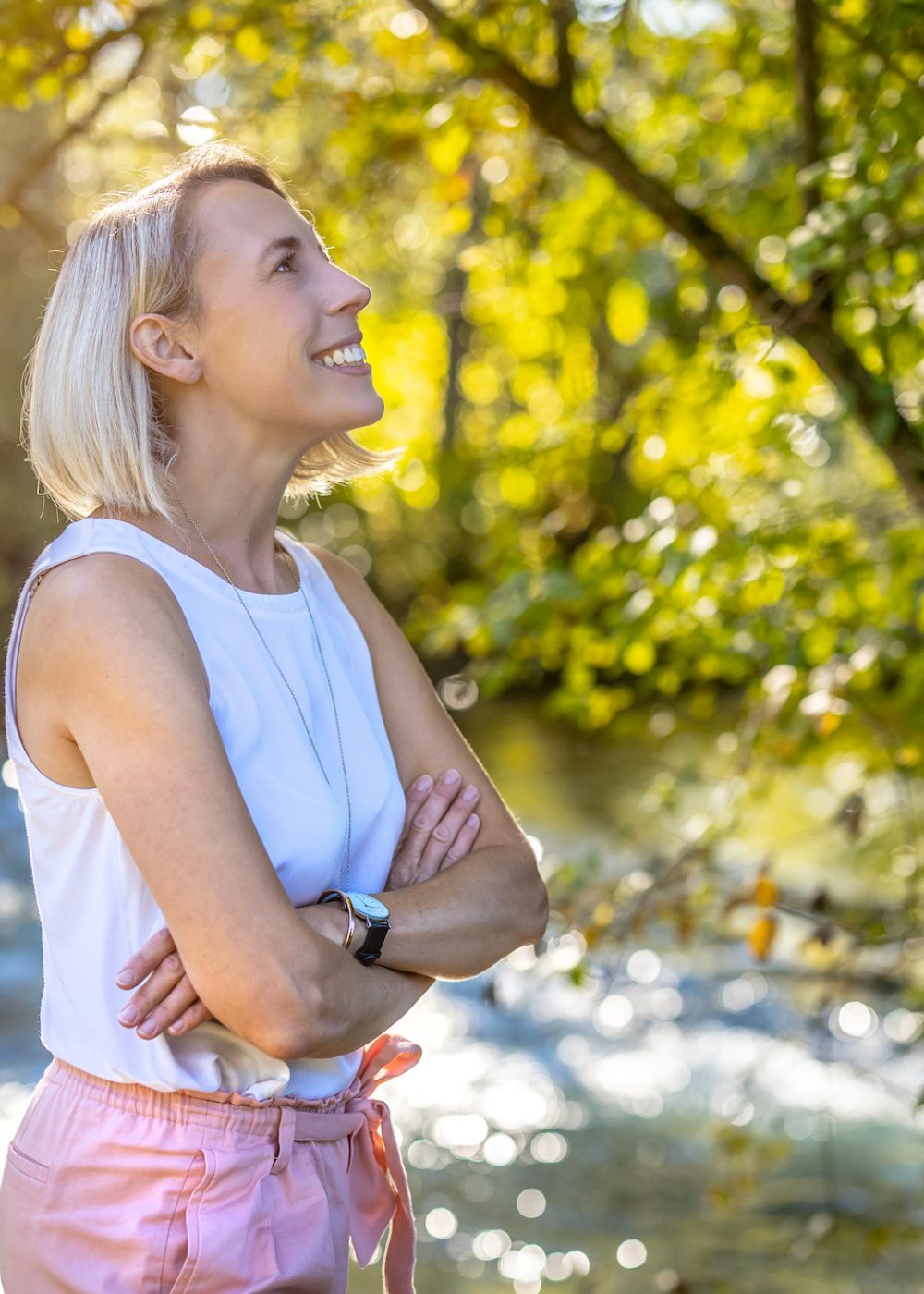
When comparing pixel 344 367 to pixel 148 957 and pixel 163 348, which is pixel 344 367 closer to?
pixel 163 348

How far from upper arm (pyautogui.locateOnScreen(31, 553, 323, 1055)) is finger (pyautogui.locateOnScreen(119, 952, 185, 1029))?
1.4 inches

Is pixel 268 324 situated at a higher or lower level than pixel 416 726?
higher

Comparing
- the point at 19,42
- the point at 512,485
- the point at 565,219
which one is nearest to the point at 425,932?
the point at 19,42

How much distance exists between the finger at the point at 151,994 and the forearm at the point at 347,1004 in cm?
14

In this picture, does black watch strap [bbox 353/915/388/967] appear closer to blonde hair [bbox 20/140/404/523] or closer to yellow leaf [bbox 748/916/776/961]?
blonde hair [bbox 20/140/404/523]

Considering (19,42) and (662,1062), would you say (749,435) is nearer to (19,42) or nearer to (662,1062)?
(19,42)

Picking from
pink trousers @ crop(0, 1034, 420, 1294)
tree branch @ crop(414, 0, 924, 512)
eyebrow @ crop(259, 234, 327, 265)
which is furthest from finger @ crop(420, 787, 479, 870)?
tree branch @ crop(414, 0, 924, 512)

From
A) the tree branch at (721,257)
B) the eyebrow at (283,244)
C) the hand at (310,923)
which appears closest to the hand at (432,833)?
the hand at (310,923)

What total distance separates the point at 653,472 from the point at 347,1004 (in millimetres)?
2676

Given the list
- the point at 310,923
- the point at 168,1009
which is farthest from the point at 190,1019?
the point at 310,923

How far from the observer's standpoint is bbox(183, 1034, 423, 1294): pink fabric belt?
1.70 meters

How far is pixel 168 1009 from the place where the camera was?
1.46 metres

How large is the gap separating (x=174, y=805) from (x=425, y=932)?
398mm

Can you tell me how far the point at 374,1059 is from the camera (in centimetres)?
179
